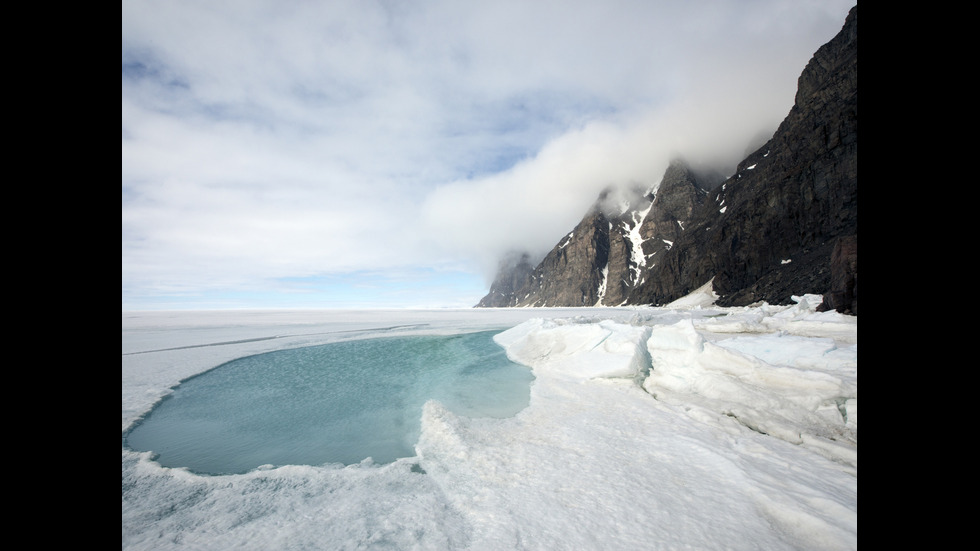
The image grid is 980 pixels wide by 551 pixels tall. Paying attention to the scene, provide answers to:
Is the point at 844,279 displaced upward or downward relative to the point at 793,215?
downward

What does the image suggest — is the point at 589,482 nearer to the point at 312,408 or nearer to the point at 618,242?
the point at 312,408

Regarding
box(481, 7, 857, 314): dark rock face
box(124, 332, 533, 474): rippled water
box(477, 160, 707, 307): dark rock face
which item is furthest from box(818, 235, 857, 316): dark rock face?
box(477, 160, 707, 307): dark rock face

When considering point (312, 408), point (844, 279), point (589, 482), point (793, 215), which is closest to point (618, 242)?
point (793, 215)

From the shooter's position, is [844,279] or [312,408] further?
[844,279]

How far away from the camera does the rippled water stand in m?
6.83

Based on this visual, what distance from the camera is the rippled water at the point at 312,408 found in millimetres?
6832

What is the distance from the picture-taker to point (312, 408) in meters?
9.70

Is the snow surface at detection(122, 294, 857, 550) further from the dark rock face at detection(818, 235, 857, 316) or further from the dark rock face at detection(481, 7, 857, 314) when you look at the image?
the dark rock face at detection(481, 7, 857, 314)

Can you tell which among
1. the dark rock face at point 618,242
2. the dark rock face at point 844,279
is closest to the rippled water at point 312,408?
the dark rock face at point 844,279

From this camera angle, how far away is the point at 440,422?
7852 millimetres
